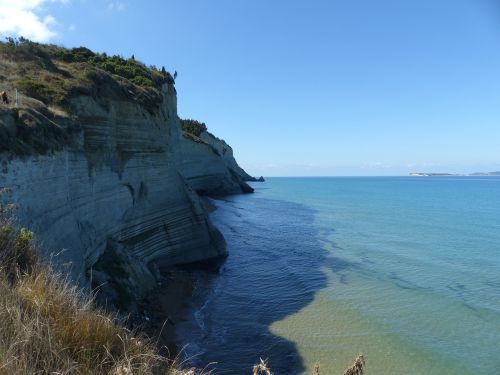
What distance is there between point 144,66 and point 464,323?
24254 millimetres

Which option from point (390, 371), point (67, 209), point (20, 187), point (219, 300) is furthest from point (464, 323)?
point (20, 187)

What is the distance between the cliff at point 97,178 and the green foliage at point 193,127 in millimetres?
44698

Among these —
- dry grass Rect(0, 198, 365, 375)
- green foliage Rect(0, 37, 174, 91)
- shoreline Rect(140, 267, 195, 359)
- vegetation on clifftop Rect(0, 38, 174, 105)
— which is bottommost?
shoreline Rect(140, 267, 195, 359)

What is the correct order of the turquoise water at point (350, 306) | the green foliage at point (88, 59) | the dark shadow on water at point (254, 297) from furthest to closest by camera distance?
the green foliage at point (88, 59), the turquoise water at point (350, 306), the dark shadow on water at point (254, 297)

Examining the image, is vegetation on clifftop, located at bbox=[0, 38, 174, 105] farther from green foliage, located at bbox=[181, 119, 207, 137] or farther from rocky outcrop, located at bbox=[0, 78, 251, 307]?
green foliage, located at bbox=[181, 119, 207, 137]

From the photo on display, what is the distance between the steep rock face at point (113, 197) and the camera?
1018 centimetres

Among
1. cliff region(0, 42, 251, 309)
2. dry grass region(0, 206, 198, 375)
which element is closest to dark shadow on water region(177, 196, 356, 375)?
cliff region(0, 42, 251, 309)

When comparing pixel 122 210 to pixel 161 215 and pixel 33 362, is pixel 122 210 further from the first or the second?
pixel 33 362

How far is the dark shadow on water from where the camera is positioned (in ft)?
42.4

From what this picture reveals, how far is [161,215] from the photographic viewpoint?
20312 mm

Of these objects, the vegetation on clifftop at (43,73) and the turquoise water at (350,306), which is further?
the vegetation on clifftop at (43,73)

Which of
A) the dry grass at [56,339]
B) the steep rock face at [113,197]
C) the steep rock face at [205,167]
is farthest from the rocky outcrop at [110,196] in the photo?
the steep rock face at [205,167]

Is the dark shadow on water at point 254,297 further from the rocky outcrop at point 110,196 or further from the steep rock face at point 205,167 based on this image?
the steep rock face at point 205,167

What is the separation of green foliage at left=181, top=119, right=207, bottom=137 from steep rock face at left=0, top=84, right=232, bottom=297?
4705 cm
